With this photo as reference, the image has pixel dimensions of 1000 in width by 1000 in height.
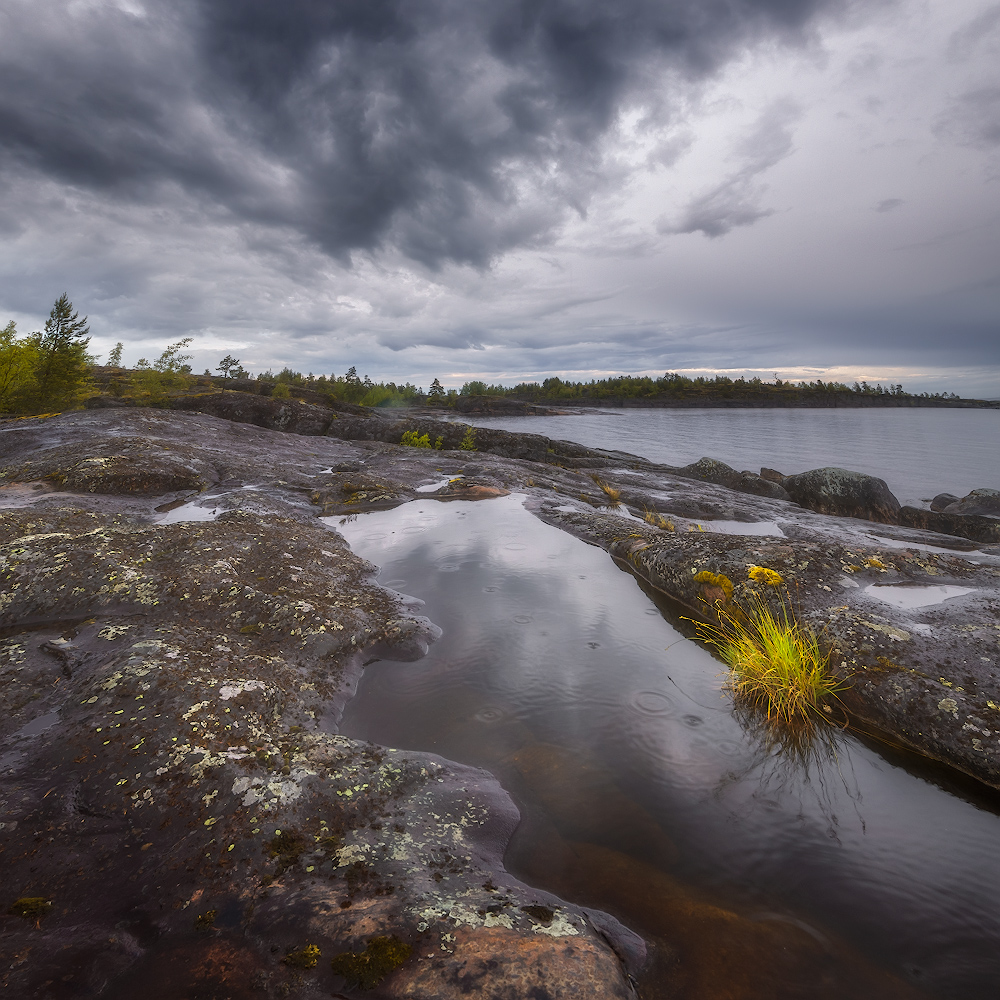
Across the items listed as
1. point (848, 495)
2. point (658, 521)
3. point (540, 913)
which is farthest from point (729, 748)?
point (848, 495)

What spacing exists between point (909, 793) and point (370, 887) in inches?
183

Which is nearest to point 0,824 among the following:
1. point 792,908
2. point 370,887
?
point 370,887

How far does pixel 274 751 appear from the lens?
13.0 feet

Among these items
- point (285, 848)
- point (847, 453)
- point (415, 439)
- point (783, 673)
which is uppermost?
point (415, 439)

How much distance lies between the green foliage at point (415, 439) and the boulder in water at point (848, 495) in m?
19.7

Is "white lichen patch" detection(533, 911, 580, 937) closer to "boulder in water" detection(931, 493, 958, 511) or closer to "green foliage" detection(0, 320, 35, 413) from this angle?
"boulder in water" detection(931, 493, 958, 511)

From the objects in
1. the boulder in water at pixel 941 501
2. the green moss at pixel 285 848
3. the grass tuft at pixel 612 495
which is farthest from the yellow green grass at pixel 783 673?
the boulder in water at pixel 941 501

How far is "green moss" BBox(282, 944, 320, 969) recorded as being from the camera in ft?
7.96

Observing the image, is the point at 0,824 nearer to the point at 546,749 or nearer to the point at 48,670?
the point at 48,670

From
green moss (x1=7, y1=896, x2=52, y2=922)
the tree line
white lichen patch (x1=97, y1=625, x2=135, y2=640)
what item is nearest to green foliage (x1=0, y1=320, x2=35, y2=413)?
the tree line

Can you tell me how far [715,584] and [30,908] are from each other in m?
8.04

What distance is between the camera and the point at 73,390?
34219 millimetres

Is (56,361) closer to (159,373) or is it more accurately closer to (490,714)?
(159,373)

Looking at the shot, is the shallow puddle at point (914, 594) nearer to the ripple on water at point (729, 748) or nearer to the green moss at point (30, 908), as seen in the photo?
the ripple on water at point (729, 748)
